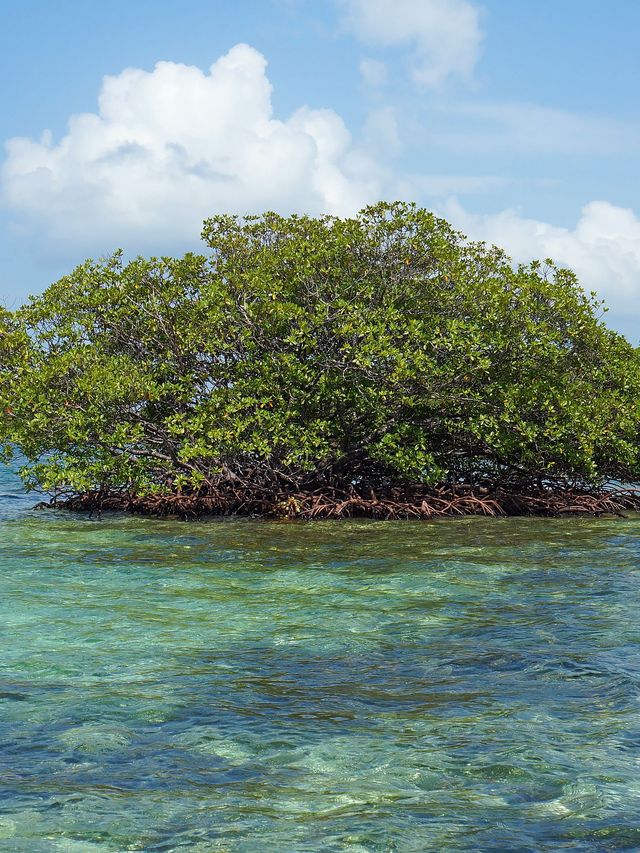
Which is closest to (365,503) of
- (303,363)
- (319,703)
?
(303,363)

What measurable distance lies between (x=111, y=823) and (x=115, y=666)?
3.29 meters

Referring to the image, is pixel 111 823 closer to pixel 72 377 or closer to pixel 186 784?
pixel 186 784

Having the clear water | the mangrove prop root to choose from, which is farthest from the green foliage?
the clear water

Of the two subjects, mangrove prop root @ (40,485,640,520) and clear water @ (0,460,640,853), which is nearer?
clear water @ (0,460,640,853)

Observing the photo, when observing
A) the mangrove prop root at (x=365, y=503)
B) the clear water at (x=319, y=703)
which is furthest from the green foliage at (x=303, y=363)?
the clear water at (x=319, y=703)

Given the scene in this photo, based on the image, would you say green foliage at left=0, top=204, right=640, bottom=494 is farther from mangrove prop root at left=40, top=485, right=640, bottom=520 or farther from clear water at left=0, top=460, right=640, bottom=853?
clear water at left=0, top=460, right=640, bottom=853

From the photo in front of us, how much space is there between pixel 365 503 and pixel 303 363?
9.97 ft

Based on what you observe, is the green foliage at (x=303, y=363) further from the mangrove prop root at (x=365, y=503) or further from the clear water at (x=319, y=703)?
the clear water at (x=319, y=703)

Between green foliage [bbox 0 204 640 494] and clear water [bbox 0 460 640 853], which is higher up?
green foliage [bbox 0 204 640 494]

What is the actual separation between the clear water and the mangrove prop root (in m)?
4.24

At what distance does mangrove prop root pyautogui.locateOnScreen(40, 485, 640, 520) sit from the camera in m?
18.4

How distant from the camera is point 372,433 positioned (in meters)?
18.6

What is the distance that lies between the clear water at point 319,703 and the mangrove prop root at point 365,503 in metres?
4.24

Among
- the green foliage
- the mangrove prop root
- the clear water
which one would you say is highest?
the green foliage
